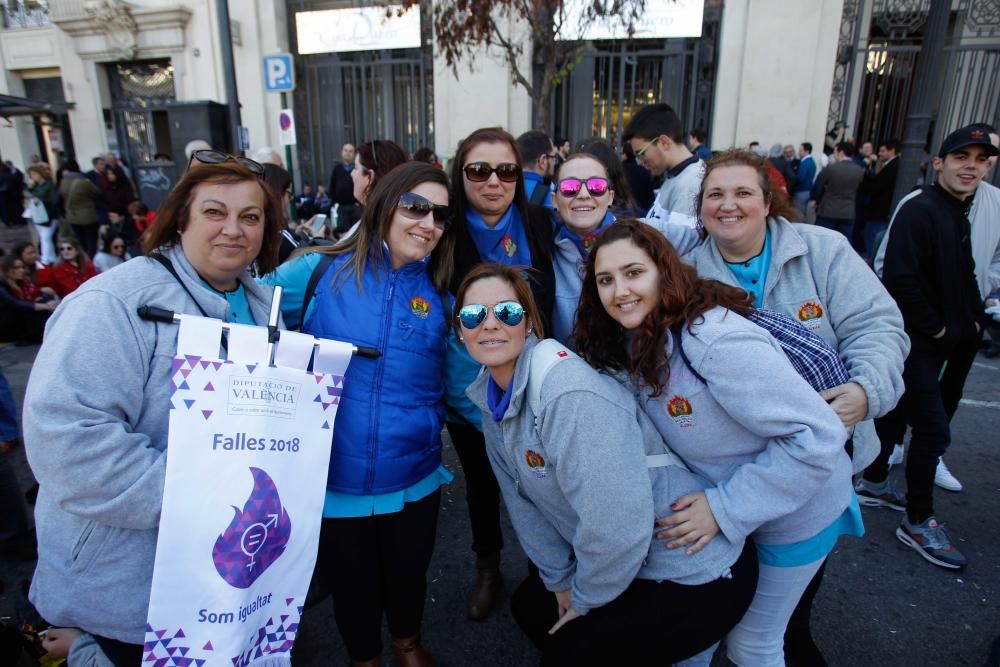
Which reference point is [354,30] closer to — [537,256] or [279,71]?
[279,71]

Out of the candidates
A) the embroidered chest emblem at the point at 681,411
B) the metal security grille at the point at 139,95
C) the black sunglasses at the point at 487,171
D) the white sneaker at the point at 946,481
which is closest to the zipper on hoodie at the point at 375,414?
the black sunglasses at the point at 487,171

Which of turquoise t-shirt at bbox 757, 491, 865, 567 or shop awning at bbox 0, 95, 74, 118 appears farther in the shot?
shop awning at bbox 0, 95, 74, 118

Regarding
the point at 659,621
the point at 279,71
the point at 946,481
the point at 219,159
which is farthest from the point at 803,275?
the point at 279,71

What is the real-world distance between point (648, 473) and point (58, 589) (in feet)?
5.43

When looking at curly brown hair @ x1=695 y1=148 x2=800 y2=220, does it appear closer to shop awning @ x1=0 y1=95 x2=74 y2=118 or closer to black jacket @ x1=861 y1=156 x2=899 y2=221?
black jacket @ x1=861 y1=156 x2=899 y2=221

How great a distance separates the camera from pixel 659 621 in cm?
171

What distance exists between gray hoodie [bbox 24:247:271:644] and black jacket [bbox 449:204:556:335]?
1.10 meters

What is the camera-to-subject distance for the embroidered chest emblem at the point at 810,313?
2.07 m

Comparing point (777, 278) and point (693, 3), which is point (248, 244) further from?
point (693, 3)

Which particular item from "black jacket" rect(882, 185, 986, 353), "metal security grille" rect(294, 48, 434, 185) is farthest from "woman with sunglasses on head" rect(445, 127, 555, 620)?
"metal security grille" rect(294, 48, 434, 185)

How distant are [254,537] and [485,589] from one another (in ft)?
5.04

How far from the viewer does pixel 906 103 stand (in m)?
12.0

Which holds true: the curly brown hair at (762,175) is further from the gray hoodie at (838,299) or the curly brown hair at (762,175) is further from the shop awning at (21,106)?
the shop awning at (21,106)

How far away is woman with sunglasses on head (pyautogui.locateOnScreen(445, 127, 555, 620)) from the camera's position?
2430 mm
